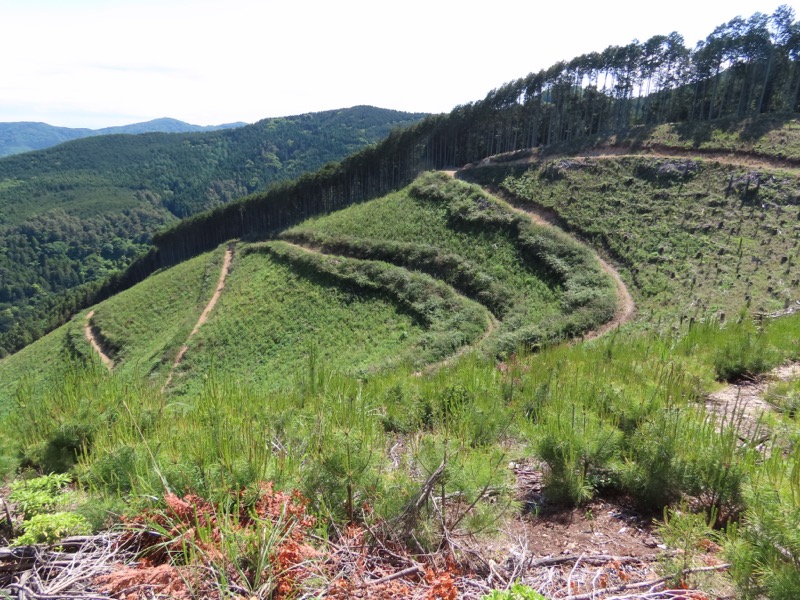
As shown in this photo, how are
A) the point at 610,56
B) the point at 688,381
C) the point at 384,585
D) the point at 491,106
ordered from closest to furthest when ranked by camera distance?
the point at 384,585, the point at 688,381, the point at 610,56, the point at 491,106

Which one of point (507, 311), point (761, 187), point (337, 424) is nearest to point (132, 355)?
point (507, 311)

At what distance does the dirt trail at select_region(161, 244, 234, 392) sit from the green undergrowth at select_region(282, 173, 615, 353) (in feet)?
28.3

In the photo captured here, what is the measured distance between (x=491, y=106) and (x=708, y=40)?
22312 mm

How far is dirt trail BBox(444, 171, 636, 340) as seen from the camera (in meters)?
24.4

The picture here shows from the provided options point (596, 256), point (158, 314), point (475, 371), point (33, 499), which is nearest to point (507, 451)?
point (475, 371)

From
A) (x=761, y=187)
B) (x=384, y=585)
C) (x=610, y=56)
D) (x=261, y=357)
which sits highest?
(x=610, y=56)

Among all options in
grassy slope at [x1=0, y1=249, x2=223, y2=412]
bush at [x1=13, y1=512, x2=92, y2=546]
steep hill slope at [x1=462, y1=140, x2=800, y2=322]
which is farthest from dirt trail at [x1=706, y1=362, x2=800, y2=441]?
grassy slope at [x1=0, y1=249, x2=223, y2=412]

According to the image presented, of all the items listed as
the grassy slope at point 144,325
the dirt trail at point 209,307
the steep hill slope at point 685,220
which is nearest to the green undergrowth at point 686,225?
the steep hill slope at point 685,220

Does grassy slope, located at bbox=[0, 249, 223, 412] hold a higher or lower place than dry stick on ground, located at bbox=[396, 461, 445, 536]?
lower

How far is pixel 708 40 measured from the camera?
1726 inches

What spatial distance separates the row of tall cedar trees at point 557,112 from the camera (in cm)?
4216

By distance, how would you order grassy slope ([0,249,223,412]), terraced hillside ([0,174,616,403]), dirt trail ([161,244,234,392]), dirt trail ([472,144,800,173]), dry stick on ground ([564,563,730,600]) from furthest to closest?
grassy slope ([0,249,223,412]) < dirt trail ([161,244,234,392]) < dirt trail ([472,144,800,173]) < terraced hillside ([0,174,616,403]) < dry stick on ground ([564,563,730,600])

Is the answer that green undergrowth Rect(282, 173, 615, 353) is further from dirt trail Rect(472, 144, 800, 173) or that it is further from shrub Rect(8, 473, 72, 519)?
shrub Rect(8, 473, 72, 519)

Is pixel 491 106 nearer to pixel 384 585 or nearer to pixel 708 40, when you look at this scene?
pixel 708 40
